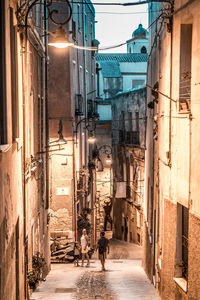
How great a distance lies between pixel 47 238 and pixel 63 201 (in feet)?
13.0

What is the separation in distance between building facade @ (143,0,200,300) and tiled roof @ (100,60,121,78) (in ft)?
116

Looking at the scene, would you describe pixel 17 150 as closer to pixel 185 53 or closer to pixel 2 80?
pixel 2 80

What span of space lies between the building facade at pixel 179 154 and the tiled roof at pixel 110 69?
35284mm

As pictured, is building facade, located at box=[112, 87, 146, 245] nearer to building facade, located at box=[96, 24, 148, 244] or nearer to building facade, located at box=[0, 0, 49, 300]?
building facade, located at box=[96, 24, 148, 244]

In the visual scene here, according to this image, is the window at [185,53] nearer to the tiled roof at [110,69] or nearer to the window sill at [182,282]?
the window sill at [182,282]

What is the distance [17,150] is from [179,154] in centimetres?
334

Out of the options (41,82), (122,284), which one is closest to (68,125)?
(41,82)

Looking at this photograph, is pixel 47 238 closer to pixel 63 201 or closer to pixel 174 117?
pixel 63 201

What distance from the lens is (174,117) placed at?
1033 cm

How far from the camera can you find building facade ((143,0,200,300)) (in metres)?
8.55

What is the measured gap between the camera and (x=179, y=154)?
9.81 meters

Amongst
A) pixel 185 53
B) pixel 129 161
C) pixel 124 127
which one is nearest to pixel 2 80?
pixel 185 53

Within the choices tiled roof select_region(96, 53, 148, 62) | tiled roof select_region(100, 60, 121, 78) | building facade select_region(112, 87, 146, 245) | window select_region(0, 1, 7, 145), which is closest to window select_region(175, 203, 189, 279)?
window select_region(0, 1, 7, 145)

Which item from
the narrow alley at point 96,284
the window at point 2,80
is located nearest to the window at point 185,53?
the window at point 2,80
